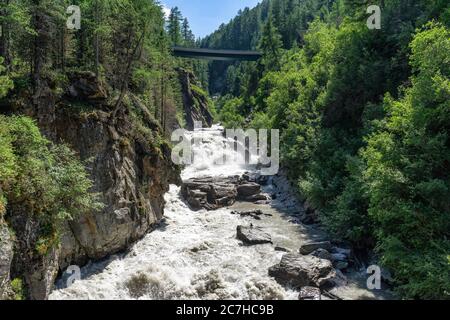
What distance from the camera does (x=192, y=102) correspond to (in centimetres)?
8056

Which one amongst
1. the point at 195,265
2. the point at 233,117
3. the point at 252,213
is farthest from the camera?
the point at 233,117

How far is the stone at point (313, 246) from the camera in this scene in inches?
944

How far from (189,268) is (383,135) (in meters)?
13.5

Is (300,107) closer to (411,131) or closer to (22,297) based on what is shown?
(411,131)

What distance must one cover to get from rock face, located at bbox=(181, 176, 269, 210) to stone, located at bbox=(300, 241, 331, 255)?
1222cm

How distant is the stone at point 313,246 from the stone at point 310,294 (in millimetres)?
4544

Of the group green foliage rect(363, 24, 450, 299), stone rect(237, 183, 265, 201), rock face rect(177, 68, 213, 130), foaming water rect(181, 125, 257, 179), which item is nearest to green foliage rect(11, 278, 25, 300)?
green foliage rect(363, 24, 450, 299)

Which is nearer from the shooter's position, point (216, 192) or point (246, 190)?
point (216, 192)

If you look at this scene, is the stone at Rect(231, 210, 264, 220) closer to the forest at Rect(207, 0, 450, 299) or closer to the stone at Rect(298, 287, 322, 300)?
the forest at Rect(207, 0, 450, 299)

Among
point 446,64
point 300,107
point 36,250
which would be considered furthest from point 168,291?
point 300,107

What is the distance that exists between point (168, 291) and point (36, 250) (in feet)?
24.4

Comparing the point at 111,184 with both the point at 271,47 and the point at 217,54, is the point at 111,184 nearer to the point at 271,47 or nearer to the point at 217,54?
the point at 271,47

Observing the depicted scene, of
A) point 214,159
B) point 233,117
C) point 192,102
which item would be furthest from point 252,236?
point 192,102

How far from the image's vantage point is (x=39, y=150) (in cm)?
1647
